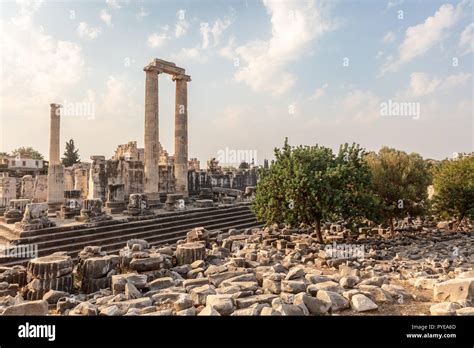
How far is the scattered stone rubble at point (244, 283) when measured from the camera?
495cm

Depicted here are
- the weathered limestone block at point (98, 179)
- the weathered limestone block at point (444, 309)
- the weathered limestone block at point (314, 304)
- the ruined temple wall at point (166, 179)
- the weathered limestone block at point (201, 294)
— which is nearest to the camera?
the weathered limestone block at point (444, 309)

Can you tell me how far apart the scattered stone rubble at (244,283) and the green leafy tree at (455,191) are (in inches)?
177

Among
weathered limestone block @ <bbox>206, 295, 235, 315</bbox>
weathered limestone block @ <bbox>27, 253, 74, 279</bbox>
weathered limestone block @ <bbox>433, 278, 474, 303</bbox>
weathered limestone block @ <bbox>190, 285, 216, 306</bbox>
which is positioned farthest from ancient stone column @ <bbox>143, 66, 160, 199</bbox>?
weathered limestone block @ <bbox>433, 278, 474, 303</bbox>

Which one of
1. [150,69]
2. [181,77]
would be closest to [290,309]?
[150,69]

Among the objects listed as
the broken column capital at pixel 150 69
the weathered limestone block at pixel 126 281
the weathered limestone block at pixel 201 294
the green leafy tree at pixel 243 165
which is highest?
the broken column capital at pixel 150 69

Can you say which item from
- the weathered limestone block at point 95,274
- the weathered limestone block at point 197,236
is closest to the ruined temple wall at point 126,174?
the weathered limestone block at point 197,236

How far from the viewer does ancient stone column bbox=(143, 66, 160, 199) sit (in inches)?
768

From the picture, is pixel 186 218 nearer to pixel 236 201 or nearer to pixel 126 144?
pixel 236 201

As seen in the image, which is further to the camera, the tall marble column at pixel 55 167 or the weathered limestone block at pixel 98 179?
the tall marble column at pixel 55 167

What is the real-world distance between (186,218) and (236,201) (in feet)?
23.8

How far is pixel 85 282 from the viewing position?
7297 millimetres

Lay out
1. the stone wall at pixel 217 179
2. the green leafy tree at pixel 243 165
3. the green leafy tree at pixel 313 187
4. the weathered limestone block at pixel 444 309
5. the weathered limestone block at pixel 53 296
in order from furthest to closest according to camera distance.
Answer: the green leafy tree at pixel 243 165 → the stone wall at pixel 217 179 → the green leafy tree at pixel 313 187 → the weathered limestone block at pixel 53 296 → the weathered limestone block at pixel 444 309

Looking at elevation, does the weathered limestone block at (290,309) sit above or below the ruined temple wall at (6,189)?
below

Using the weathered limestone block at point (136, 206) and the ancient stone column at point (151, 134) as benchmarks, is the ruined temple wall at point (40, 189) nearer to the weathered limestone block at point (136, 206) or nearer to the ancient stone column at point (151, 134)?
the ancient stone column at point (151, 134)
